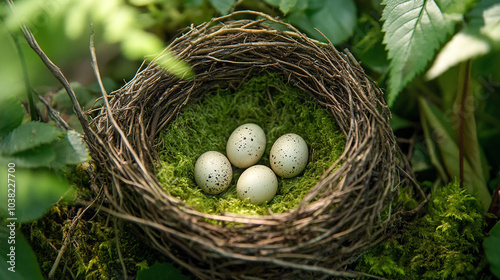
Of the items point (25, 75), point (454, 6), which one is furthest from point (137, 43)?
point (454, 6)

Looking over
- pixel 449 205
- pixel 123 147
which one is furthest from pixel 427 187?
pixel 123 147

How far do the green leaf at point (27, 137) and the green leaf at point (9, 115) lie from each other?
0.06 ft

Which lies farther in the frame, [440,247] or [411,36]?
[440,247]

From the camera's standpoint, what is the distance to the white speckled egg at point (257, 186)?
1.21 m

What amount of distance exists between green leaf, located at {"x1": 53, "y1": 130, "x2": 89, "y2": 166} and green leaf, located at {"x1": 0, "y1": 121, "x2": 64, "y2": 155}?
56 millimetres

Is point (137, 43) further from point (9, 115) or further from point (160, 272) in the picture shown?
→ point (160, 272)

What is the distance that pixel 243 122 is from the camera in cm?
144

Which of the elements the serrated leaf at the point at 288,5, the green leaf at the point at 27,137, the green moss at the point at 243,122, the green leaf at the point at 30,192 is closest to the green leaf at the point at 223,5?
the serrated leaf at the point at 288,5

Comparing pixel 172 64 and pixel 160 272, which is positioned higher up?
pixel 172 64

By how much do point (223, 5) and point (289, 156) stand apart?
57 cm

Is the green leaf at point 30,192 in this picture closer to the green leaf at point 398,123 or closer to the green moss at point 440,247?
the green moss at point 440,247

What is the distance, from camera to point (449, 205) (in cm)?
110

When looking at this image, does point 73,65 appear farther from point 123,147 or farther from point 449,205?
point 449,205

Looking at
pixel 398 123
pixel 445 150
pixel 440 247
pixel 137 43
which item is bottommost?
pixel 440 247
